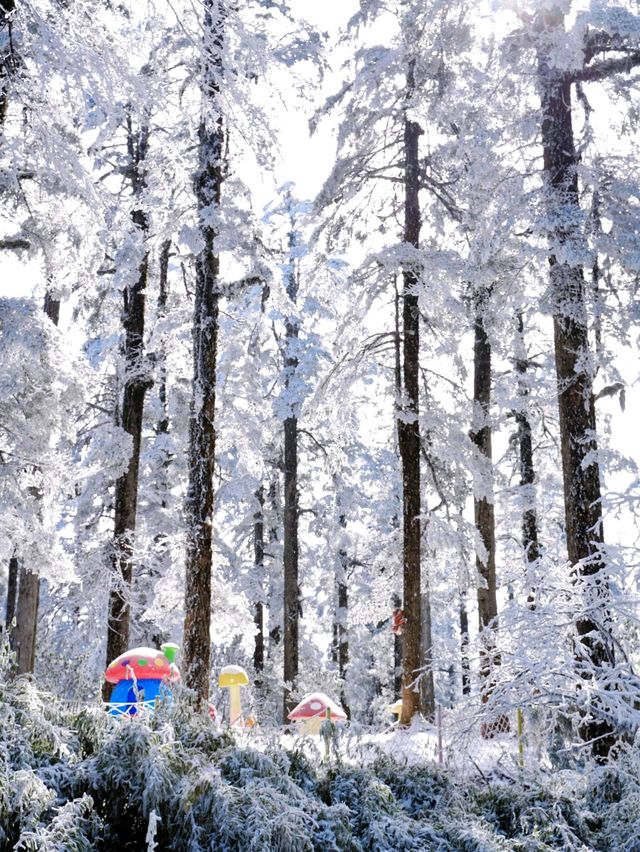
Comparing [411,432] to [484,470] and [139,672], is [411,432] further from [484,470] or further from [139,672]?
[139,672]

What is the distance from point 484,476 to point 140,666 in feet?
23.4

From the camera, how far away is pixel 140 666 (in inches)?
515

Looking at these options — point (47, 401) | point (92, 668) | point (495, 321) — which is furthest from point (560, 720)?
point (92, 668)

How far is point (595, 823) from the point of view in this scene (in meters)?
6.20

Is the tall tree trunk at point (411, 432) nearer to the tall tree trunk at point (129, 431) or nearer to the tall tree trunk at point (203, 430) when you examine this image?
the tall tree trunk at point (203, 430)

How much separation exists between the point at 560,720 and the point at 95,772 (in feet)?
14.7

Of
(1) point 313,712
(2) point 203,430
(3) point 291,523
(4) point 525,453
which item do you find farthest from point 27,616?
(4) point 525,453

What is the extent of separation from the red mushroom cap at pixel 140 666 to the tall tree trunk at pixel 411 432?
4112mm

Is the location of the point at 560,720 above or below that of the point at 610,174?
below

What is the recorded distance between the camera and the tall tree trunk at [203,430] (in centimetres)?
1136

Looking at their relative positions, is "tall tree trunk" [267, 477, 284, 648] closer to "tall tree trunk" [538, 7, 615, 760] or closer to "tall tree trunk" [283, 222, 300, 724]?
"tall tree trunk" [283, 222, 300, 724]

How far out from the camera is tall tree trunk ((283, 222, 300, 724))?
20266 millimetres

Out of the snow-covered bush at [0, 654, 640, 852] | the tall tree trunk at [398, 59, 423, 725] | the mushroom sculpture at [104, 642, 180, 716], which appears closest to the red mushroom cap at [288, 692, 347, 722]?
the tall tree trunk at [398, 59, 423, 725]

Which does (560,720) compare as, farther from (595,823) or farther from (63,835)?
(63,835)
